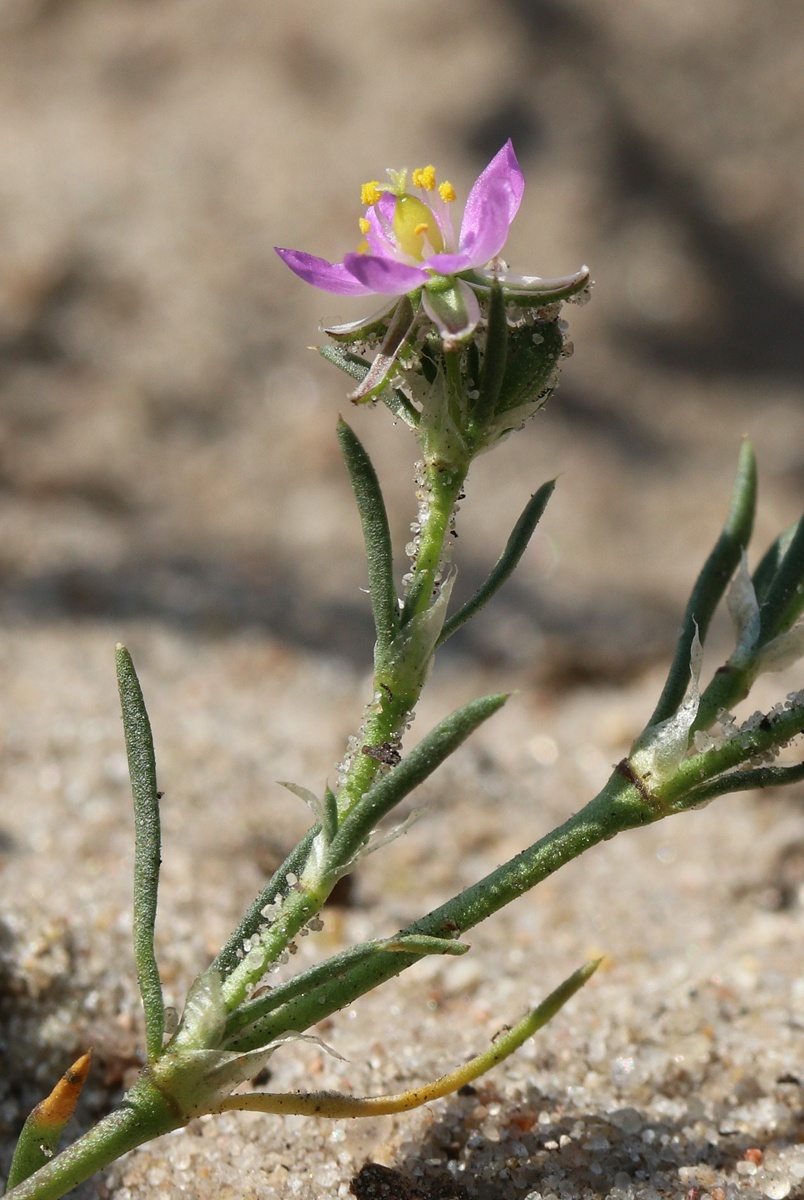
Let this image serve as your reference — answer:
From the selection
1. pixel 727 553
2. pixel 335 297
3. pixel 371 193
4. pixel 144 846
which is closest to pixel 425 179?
pixel 371 193

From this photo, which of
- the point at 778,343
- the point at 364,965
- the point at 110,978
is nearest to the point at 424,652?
the point at 364,965

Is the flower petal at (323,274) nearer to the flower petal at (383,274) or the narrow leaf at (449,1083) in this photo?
the flower petal at (383,274)

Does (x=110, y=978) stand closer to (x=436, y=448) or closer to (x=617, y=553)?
(x=436, y=448)

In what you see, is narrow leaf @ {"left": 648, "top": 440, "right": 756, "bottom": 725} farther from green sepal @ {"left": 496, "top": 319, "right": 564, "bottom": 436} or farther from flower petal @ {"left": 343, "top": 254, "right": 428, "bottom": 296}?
flower petal @ {"left": 343, "top": 254, "right": 428, "bottom": 296}

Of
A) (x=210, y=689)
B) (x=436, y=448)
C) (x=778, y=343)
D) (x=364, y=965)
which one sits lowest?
(x=364, y=965)

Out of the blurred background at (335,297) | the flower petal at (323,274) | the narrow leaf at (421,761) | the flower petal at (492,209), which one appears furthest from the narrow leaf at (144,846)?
the blurred background at (335,297)

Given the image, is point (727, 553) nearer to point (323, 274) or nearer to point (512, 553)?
point (512, 553)
